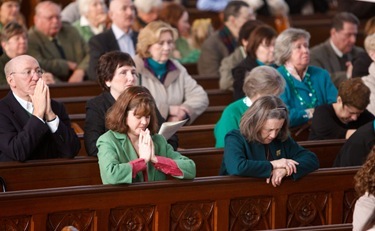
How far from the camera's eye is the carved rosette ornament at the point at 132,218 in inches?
253

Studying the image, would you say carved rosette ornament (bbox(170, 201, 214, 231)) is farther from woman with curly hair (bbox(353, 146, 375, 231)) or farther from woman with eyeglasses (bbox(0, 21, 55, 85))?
woman with eyeglasses (bbox(0, 21, 55, 85))

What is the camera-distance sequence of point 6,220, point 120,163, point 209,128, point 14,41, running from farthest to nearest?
point 14,41 < point 209,128 < point 120,163 < point 6,220

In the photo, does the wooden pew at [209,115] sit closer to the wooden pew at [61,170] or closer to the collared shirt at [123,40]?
the collared shirt at [123,40]

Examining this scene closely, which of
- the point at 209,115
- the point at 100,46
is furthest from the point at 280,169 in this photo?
the point at 100,46

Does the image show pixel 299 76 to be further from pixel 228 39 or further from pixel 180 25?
pixel 180 25

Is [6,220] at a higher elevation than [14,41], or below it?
below

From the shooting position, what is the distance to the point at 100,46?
9930mm

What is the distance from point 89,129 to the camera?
23.8 feet

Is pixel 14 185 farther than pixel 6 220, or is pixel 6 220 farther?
pixel 14 185

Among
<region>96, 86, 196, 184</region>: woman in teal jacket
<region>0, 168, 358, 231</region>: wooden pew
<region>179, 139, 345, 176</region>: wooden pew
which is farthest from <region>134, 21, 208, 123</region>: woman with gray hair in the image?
<region>0, 168, 358, 231</region>: wooden pew

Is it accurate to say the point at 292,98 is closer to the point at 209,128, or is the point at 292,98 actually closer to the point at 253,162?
the point at 209,128

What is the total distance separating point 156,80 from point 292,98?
1.09m

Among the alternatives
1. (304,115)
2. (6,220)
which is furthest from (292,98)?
(6,220)

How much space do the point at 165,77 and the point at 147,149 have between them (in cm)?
235
